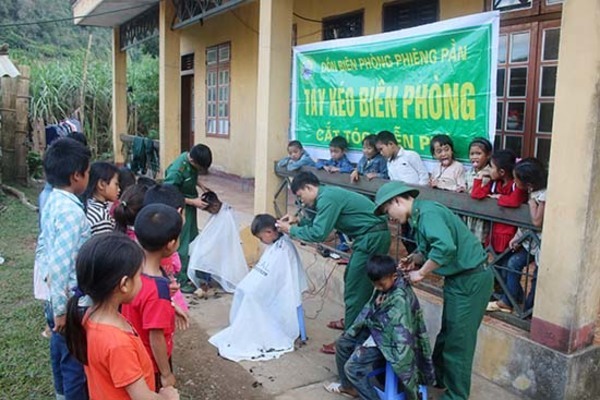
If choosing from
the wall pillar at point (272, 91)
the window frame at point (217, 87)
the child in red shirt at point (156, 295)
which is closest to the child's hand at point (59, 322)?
the child in red shirt at point (156, 295)

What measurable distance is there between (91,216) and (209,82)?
384 inches

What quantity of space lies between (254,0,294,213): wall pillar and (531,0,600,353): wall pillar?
10.6 ft

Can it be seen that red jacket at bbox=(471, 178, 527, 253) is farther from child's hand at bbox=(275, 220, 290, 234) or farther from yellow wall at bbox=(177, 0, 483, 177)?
yellow wall at bbox=(177, 0, 483, 177)

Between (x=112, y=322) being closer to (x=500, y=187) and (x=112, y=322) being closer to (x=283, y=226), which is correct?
(x=283, y=226)

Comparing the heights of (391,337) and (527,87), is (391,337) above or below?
below

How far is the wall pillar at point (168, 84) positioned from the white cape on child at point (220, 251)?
4699 millimetres

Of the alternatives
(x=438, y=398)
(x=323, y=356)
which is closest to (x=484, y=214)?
(x=438, y=398)

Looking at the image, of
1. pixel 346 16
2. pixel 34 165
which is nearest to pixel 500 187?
pixel 346 16

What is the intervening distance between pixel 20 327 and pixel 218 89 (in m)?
8.15

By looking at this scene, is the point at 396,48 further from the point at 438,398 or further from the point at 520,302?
the point at 438,398

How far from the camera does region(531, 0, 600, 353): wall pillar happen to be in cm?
304

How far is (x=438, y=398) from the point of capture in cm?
352

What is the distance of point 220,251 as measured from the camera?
538 centimetres

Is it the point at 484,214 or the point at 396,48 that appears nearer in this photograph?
Answer: the point at 484,214
